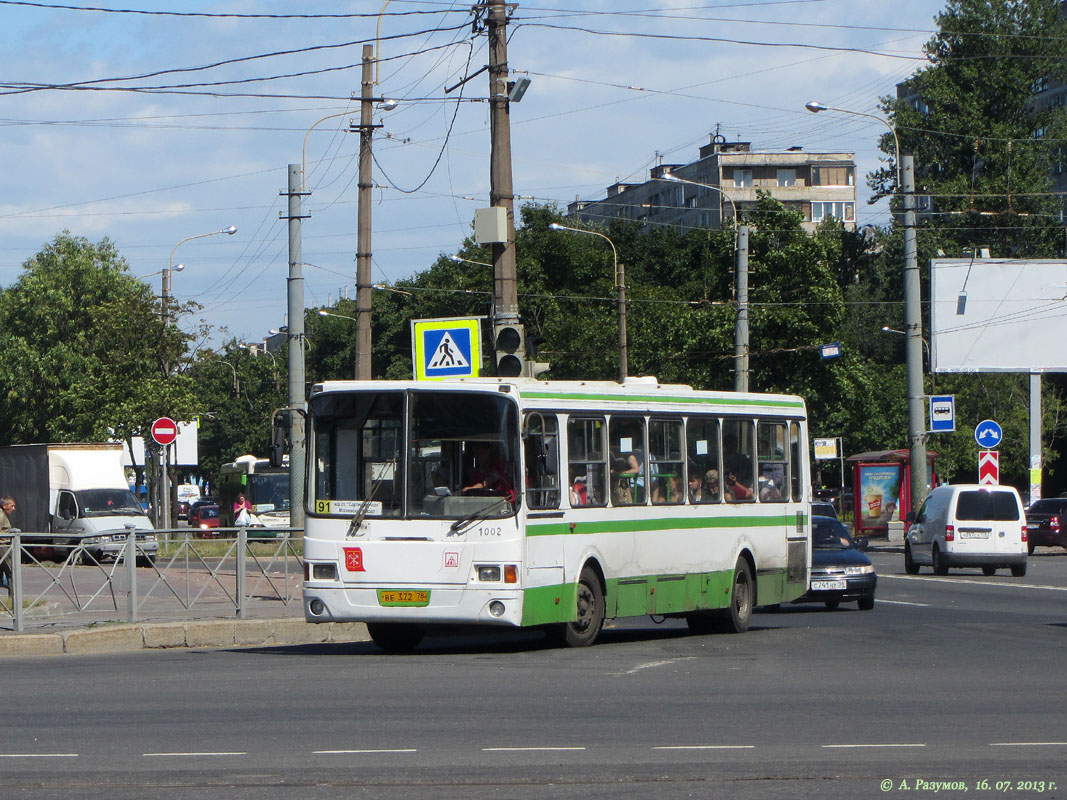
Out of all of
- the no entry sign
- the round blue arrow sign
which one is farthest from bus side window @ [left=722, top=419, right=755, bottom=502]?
the round blue arrow sign

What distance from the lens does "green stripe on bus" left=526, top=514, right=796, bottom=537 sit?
15.4m

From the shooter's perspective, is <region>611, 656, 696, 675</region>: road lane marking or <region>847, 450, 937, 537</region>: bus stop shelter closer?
<region>611, 656, 696, 675</region>: road lane marking

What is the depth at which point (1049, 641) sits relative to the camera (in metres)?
17.0

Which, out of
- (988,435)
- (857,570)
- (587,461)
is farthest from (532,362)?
(988,435)

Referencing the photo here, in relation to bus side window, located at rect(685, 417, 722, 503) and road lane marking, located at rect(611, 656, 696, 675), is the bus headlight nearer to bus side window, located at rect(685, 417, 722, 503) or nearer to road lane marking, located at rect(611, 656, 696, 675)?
road lane marking, located at rect(611, 656, 696, 675)

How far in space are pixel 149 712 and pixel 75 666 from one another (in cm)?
407

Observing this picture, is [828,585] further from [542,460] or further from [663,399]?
[542,460]

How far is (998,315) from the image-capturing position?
48.7 meters

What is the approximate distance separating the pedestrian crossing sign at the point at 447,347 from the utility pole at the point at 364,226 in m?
5.71

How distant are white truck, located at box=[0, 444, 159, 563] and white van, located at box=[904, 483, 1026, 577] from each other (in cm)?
1955

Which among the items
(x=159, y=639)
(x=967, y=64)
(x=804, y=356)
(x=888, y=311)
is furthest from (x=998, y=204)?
(x=159, y=639)

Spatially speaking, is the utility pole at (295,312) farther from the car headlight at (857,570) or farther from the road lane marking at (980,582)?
the road lane marking at (980,582)

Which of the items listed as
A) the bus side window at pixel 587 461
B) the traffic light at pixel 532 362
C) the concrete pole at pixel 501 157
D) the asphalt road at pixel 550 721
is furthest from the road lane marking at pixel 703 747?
the concrete pole at pixel 501 157

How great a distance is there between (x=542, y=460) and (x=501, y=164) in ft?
17.7
